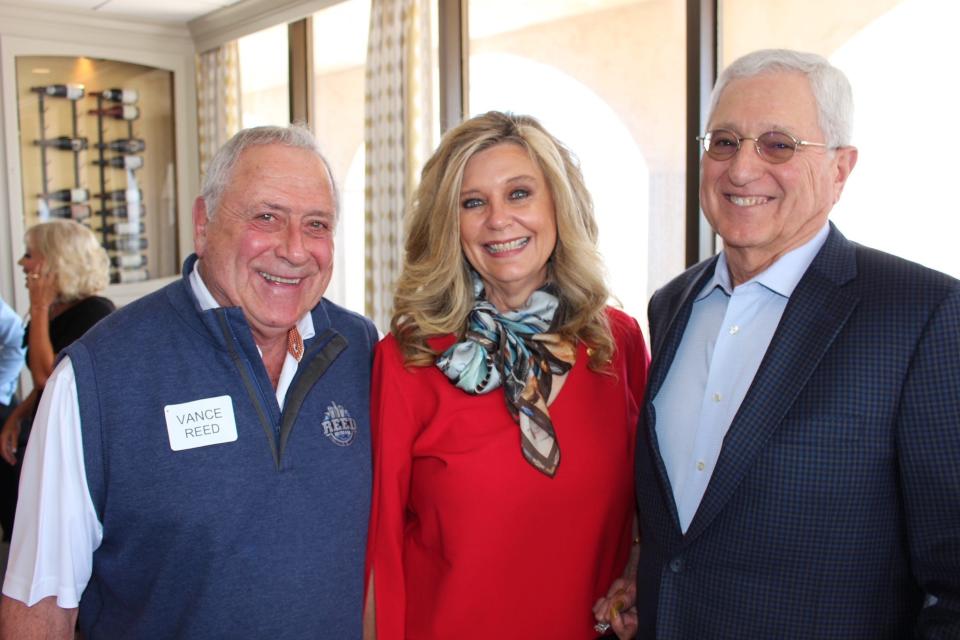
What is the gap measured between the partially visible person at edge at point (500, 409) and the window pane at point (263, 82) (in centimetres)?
592

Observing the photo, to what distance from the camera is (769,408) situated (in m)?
1.39

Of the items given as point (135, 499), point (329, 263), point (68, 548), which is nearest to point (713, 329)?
point (329, 263)

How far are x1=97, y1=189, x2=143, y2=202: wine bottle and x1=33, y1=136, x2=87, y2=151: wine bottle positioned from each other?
0.44m

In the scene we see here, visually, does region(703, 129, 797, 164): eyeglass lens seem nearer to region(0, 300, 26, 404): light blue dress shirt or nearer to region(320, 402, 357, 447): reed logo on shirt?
region(320, 402, 357, 447): reed logo on shirt

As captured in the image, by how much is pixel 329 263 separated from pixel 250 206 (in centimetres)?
23

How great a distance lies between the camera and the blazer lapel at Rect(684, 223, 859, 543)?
1.38 m

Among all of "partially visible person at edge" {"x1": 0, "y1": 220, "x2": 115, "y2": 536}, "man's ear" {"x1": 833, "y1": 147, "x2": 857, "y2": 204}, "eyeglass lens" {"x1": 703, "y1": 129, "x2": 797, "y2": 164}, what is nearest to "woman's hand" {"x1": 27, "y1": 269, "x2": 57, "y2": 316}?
"partially visible person at edge" {"x1": 0, "y1": 220, "x2": 115, "y2": 536}

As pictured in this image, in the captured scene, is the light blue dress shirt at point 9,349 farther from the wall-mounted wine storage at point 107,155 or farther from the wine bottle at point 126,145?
the wine bottle at point 126,145

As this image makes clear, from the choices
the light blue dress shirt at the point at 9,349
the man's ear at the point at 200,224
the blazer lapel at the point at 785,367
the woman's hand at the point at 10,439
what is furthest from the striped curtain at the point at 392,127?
the blazer lapel at the point at 785,367

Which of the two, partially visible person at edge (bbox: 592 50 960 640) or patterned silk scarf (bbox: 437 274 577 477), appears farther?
patterned silk scarf (bbox: 437 274 577 477)

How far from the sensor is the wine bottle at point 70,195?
688 cm

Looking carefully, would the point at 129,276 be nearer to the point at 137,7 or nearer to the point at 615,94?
the point at 137,7

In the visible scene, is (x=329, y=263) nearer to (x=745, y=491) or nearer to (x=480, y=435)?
(x=480, y=435)

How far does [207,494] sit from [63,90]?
21.6 feet
